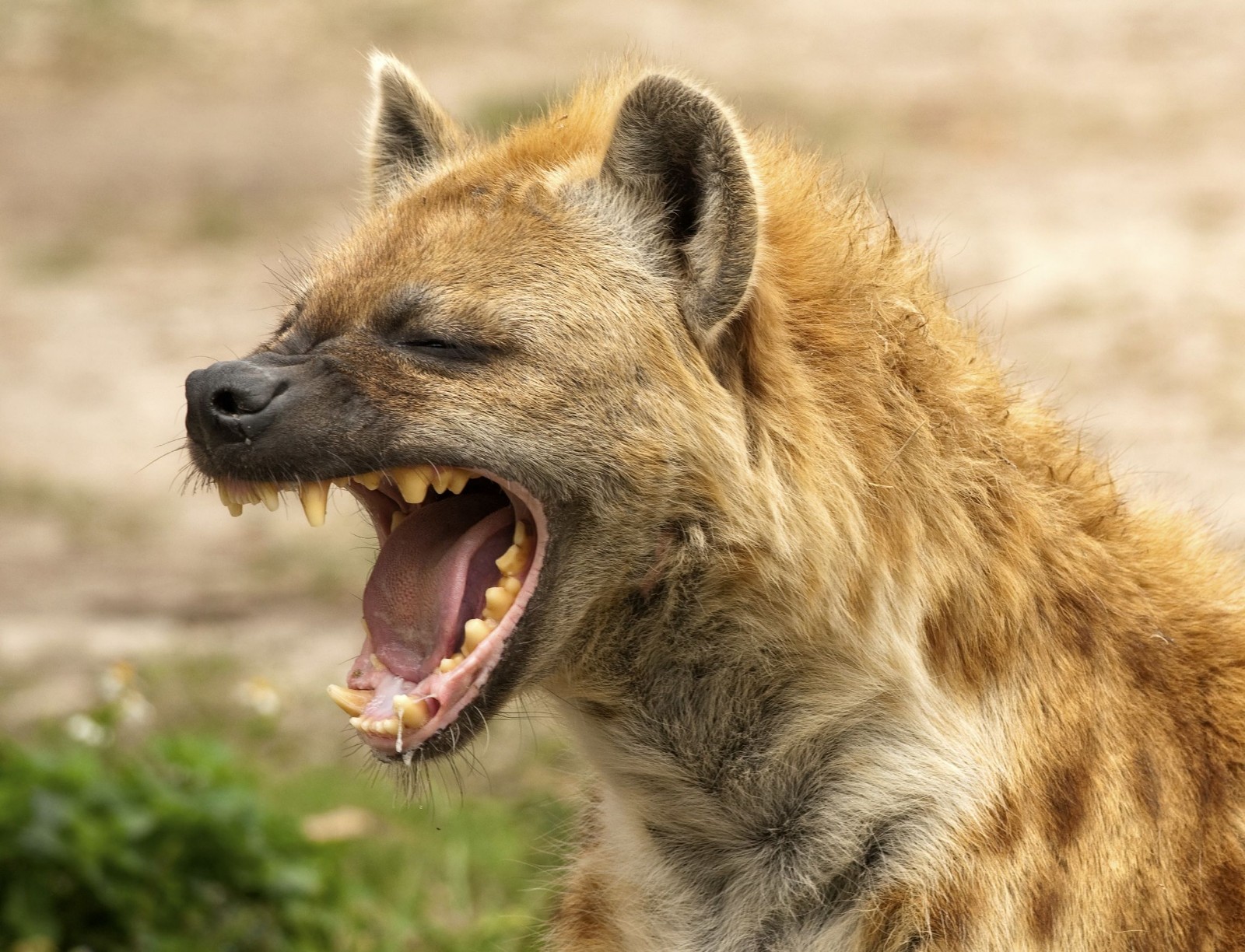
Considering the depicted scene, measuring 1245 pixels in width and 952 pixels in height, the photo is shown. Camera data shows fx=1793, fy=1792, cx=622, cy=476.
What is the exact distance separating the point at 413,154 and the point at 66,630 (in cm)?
314

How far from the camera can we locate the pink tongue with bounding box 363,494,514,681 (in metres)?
2.34

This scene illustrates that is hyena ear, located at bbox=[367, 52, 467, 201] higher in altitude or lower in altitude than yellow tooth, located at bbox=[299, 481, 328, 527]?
higher

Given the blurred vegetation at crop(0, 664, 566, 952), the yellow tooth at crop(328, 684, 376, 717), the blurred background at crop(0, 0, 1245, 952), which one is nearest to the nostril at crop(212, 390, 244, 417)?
the yellow tooth at crop(328, 684, 376, 717)

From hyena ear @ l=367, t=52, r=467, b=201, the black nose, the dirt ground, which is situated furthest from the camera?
the dirt ground

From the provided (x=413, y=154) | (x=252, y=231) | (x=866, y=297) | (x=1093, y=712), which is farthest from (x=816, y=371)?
(x=252, y=231)

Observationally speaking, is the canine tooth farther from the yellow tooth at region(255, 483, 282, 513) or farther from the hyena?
the yellow tooth at region(255, 483, 282, 513)

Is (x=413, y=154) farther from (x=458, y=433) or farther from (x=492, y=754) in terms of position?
(x=492, y=754)

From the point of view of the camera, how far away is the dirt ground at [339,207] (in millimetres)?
5867

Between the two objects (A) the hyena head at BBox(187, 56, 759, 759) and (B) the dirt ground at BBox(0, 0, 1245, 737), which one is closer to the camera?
(A) the hyena head at BBox(187, 56, 759, 759)

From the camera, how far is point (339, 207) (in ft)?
28.4

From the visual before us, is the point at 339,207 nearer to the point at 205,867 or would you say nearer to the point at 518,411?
the point at 205,867

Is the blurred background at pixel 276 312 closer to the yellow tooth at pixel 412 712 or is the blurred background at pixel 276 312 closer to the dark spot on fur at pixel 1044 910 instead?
the yellow tooth at pixel 412 712

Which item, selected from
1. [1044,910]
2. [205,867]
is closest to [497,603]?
[1044,910]

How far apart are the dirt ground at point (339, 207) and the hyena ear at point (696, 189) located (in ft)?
6.85
